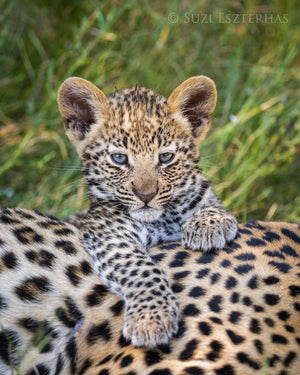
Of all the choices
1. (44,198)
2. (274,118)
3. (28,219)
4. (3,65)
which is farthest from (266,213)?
(3,65)

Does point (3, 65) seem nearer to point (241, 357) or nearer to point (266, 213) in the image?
point (266, 213)

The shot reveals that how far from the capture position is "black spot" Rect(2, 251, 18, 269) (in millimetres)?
2881

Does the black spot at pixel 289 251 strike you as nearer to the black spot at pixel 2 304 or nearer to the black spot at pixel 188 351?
the black spot at pixel 188 351

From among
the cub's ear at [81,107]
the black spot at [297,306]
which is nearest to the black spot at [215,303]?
the black spot at [297,306]

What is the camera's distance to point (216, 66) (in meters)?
6.46

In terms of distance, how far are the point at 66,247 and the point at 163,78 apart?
3.36 meters

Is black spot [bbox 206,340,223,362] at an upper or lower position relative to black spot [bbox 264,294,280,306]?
lower

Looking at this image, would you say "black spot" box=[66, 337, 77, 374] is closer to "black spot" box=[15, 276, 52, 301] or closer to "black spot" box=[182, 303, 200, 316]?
"black spot" box=[15, 276, 52, 301]

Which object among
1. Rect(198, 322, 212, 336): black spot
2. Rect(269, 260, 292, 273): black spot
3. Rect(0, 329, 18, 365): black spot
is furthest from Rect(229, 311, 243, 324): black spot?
Rect(0, 329, 18, 365): black spot

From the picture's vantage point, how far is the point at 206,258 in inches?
116

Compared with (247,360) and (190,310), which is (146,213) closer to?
(190,310)

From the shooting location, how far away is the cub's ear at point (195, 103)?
3728 mm

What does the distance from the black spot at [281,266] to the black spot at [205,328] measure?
46cm

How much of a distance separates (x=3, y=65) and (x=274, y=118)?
272cm
